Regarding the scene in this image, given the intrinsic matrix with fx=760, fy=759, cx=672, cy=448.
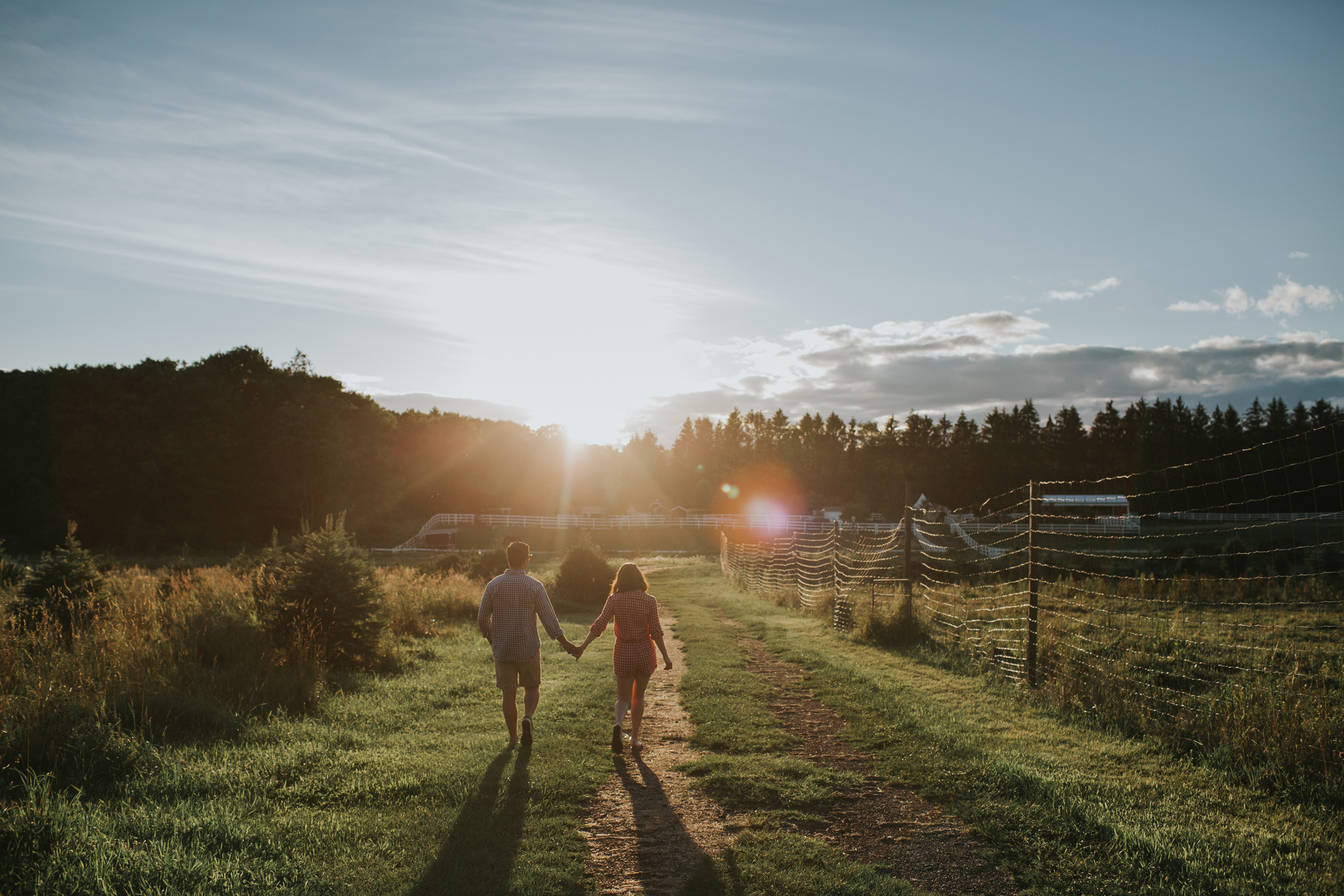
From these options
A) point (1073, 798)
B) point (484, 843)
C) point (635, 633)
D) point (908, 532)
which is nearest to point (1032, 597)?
point (1073, 798)

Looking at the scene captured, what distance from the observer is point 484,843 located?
15.5 feet

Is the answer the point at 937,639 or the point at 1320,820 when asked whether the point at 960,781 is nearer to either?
the point at 1320,820

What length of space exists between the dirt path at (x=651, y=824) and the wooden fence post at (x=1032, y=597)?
4.45 m

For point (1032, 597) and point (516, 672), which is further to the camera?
point (1032, 597)

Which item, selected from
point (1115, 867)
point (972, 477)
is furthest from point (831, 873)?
point (972, 477)

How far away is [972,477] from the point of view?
347 ft

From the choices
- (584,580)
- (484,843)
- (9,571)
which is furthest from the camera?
(584,580)

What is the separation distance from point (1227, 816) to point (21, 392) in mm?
73619

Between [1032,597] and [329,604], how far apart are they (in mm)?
9369

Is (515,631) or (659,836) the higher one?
(515,631)

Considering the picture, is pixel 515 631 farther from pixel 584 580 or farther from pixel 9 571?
pixel 9 571

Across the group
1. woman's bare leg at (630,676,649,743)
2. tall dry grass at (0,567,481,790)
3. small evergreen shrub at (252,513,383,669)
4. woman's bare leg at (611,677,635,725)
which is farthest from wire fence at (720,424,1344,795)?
small evergreen shrub at (252,513,383,669)

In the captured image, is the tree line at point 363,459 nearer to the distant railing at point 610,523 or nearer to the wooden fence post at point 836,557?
the distant railing at point 610,523

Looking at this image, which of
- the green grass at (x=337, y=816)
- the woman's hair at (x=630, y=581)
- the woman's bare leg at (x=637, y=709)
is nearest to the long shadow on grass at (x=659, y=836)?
the green grass at (x=337, y=816)
